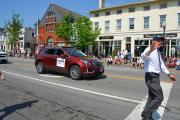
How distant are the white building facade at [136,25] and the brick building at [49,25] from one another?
1315 cm

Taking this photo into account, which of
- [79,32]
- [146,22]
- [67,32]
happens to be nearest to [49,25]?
[67,32]

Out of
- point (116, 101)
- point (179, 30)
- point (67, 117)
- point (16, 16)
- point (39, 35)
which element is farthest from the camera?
point (39, 35)

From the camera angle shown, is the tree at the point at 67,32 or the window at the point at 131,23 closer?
the window at the point at 131,23

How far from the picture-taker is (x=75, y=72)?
13273mm

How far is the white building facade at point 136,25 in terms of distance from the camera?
109 feet

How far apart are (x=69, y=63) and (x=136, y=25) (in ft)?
83.4

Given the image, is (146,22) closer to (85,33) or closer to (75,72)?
(85,33)

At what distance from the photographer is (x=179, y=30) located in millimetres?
32656

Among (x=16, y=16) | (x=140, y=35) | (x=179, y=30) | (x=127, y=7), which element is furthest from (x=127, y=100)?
(x=16, y=16)

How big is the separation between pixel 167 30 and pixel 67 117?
29.6 m

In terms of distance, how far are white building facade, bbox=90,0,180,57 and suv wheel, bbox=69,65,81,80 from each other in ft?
58.6

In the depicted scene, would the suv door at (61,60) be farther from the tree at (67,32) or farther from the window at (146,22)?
the tree at (67,32)

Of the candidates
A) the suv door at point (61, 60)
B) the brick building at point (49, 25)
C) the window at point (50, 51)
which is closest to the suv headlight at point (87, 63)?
the suv door at point (61, 60)

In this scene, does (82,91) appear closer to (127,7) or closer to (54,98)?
(54,98)
